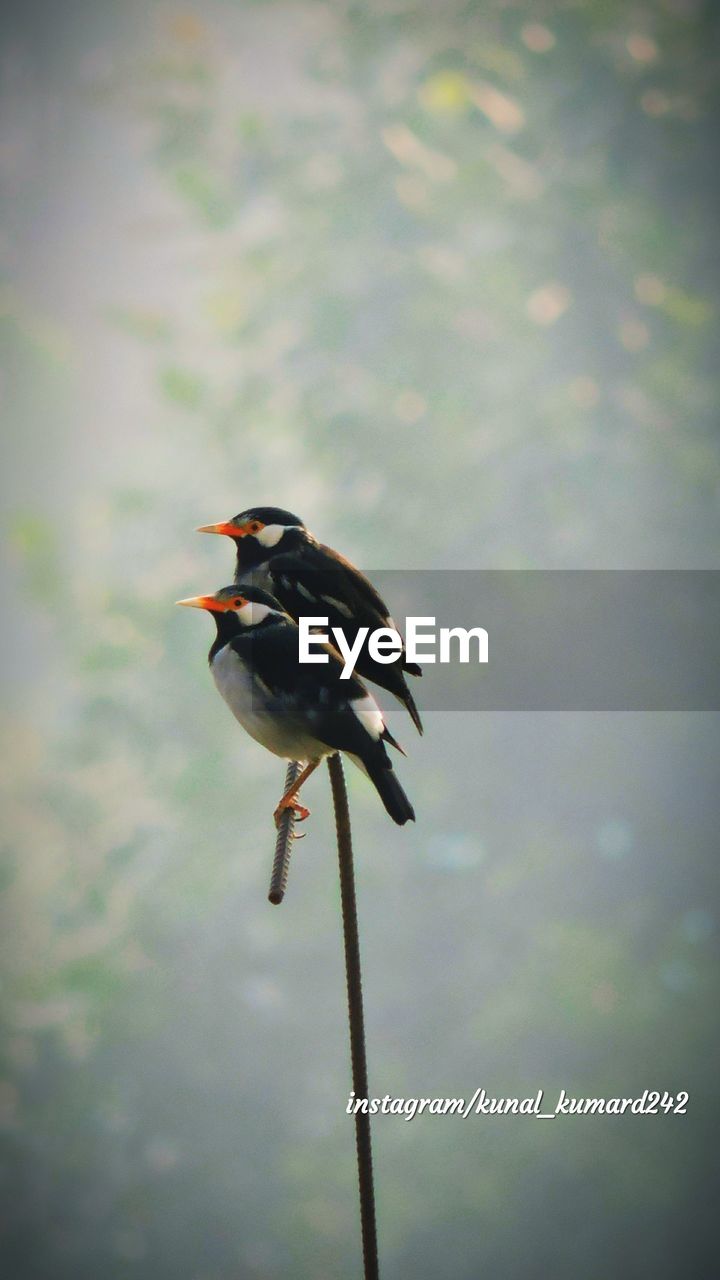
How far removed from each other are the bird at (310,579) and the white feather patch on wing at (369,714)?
0.69 feet

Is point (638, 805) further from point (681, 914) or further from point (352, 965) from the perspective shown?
point (352, 965)

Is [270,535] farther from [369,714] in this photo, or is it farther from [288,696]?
[369,714]

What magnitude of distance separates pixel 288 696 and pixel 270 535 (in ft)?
2.16

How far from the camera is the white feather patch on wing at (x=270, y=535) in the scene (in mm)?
3611

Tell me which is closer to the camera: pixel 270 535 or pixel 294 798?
pixel 294 798

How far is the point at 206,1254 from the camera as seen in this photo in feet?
90.7

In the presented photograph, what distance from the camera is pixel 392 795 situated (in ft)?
9.25

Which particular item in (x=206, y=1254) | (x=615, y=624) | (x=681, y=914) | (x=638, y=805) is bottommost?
(x=206, y=1254)

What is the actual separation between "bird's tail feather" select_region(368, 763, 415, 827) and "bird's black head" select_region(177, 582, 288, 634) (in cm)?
68

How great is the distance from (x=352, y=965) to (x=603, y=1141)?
1189 inches

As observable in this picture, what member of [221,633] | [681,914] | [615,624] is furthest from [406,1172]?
[221,633]

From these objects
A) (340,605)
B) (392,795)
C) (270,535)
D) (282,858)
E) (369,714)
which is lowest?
(282,858)
